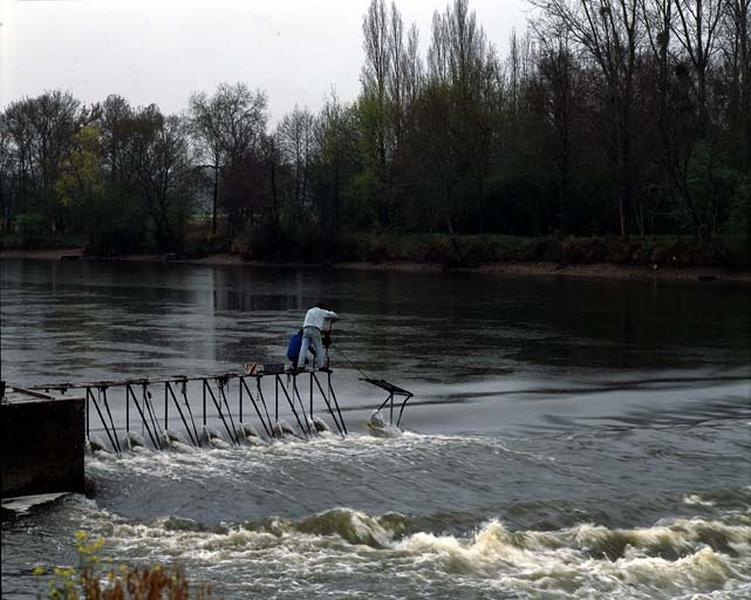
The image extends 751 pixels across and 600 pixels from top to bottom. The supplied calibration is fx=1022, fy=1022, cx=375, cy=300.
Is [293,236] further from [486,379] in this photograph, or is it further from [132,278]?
[486,379]

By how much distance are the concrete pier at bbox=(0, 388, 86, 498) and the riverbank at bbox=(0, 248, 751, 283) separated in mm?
52969

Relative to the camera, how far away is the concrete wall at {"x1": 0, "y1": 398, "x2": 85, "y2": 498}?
1442 cm

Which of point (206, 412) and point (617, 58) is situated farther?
point (617, 58)

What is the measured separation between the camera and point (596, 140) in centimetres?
7125

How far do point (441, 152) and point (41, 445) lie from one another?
224 ft

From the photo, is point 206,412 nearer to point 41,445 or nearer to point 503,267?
point 41,445

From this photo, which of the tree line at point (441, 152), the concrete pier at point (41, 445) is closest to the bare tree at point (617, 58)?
the tree line at point (441, 152)

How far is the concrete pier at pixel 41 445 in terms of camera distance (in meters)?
14.4

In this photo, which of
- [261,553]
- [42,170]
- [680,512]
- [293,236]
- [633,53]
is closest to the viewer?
[261,553]

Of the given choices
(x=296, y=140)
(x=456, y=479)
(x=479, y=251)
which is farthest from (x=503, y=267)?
(x=456, y=479)

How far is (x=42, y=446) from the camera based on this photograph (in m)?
14.7

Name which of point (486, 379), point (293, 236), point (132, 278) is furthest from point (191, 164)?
point (486, 379)

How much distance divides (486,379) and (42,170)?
202 ft

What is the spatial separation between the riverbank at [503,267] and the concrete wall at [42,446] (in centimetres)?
5296
